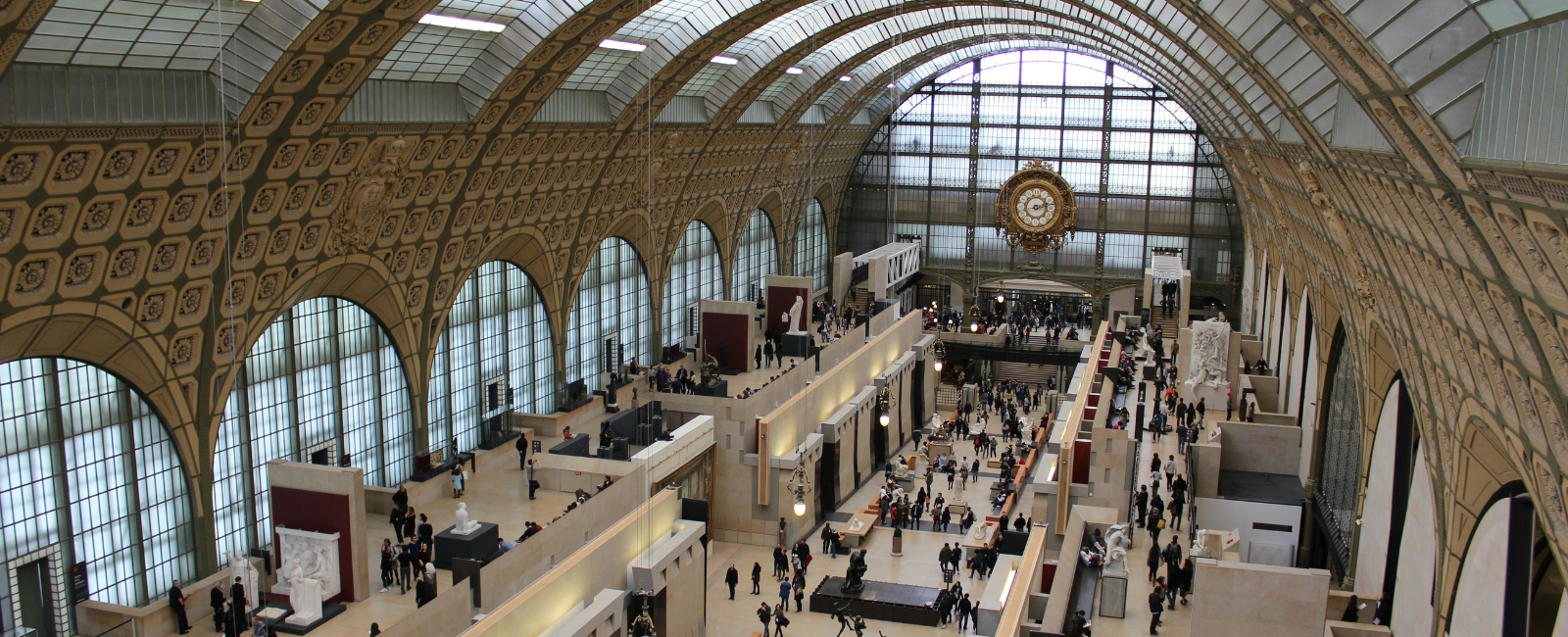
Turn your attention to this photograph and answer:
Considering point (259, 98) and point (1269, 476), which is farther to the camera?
point (1269, 476)

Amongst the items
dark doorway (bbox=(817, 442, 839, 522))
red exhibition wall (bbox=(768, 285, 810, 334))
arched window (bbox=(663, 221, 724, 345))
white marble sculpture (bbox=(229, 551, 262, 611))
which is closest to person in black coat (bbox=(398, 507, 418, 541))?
white marble sculpture (bbox=(229, 551, 262, 611))

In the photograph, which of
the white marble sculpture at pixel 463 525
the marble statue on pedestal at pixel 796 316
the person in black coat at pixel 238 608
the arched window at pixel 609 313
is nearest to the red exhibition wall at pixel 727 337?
the arched window at pixel 609 313

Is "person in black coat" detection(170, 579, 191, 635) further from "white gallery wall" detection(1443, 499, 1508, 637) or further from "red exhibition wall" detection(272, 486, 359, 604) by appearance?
"white gallery wall" detection(1443, 499, 1508, 637)

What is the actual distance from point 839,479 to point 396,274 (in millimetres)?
14924

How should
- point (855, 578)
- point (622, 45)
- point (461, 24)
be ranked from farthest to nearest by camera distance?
1. point (622, 45)
2. point (855, 578)
3. point (461, 24)

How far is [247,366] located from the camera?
25141mm

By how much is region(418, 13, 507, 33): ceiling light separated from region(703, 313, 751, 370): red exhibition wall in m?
18.2

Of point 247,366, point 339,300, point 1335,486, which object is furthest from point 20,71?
point 1335,486

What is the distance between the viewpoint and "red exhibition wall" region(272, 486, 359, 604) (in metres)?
21.3

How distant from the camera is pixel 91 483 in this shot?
21.3 m

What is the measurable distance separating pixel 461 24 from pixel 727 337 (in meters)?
20.2

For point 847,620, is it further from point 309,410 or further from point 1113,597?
point 309,410

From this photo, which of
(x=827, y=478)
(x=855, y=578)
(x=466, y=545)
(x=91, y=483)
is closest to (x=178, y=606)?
(x=91, y=483)

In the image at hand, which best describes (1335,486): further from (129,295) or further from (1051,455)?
(129,295)
